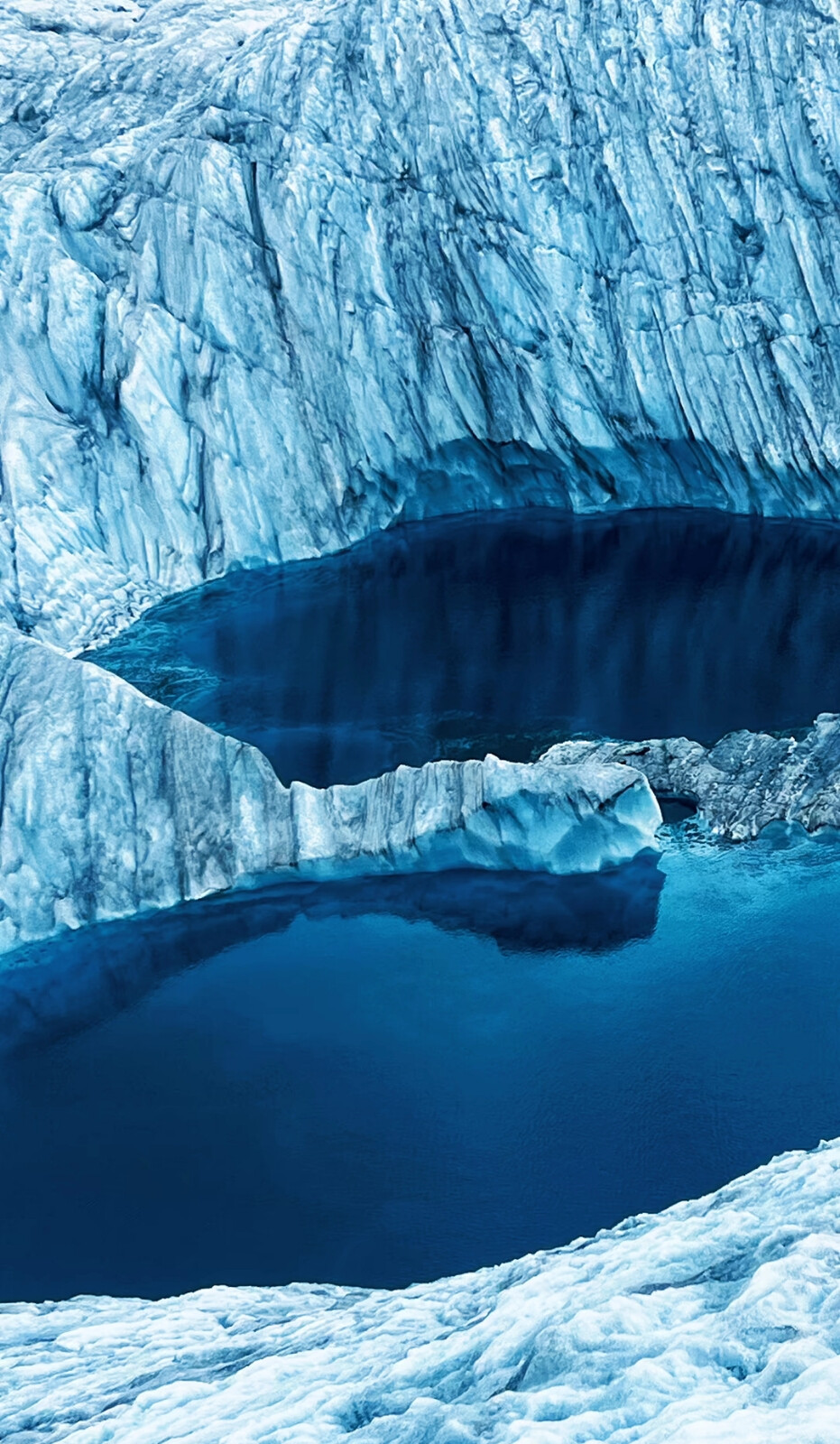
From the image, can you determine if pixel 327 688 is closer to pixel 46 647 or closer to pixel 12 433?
pixel 46 647

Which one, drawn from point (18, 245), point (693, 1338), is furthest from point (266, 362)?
point (693, 1338)

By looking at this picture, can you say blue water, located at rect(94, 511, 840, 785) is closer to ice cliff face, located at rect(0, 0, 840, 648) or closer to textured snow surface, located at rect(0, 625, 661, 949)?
ice cliff face, located at rect(0, 0, 840, 648)

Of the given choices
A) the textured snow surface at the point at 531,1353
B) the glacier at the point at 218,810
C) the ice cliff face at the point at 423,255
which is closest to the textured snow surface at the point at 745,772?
the glacier at the point at 218,810

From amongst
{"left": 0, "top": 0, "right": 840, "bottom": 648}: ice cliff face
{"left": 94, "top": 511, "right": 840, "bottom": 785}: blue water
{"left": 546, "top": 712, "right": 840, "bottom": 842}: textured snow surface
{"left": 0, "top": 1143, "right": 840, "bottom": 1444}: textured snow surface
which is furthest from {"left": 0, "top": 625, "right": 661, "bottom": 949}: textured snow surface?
{"left": 0, "top": 0, "right": 840, "bottom": 648}: ice cliff face

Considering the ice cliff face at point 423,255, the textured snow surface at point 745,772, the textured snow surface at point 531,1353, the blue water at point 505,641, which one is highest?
the ice cliff face at point 423,255

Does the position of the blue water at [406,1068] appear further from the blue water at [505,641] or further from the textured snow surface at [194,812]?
the blue water at [505,641]

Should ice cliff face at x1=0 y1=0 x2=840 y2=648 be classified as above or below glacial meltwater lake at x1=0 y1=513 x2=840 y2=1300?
above

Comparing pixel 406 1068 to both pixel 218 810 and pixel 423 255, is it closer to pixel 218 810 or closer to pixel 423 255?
pixel 218 810
